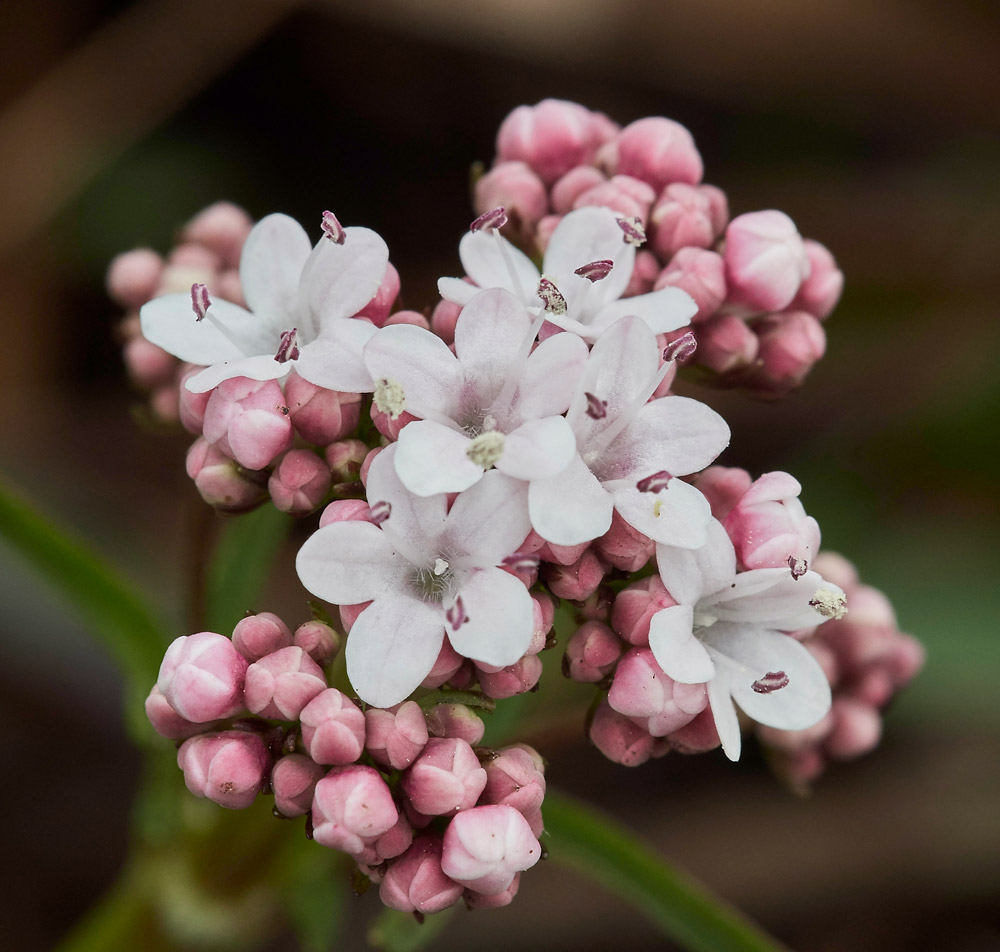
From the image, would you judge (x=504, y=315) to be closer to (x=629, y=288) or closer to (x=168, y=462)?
(x=629, y=288)

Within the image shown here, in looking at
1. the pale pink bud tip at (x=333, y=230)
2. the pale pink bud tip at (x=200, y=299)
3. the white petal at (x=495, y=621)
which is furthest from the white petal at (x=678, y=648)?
the pale pink bud tip at (x=200, y=299)

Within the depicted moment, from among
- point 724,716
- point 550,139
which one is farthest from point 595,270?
point 724,716

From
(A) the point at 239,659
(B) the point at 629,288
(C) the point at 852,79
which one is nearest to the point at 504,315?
(B) the point at 629,288

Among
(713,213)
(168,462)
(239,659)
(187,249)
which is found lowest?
(239,659)

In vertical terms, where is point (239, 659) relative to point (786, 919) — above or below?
below

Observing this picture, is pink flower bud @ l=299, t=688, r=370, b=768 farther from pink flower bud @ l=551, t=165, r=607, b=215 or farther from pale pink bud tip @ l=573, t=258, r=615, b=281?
pink flower bud @ l=551, t=165, r=607, b=215

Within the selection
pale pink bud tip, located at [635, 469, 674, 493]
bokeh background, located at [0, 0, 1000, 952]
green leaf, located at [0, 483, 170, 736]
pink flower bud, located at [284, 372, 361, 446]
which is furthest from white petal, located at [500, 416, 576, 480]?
bokeh background, located at [0, 0, 1000, 952]

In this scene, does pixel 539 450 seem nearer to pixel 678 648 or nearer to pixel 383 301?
pixel 678 648
